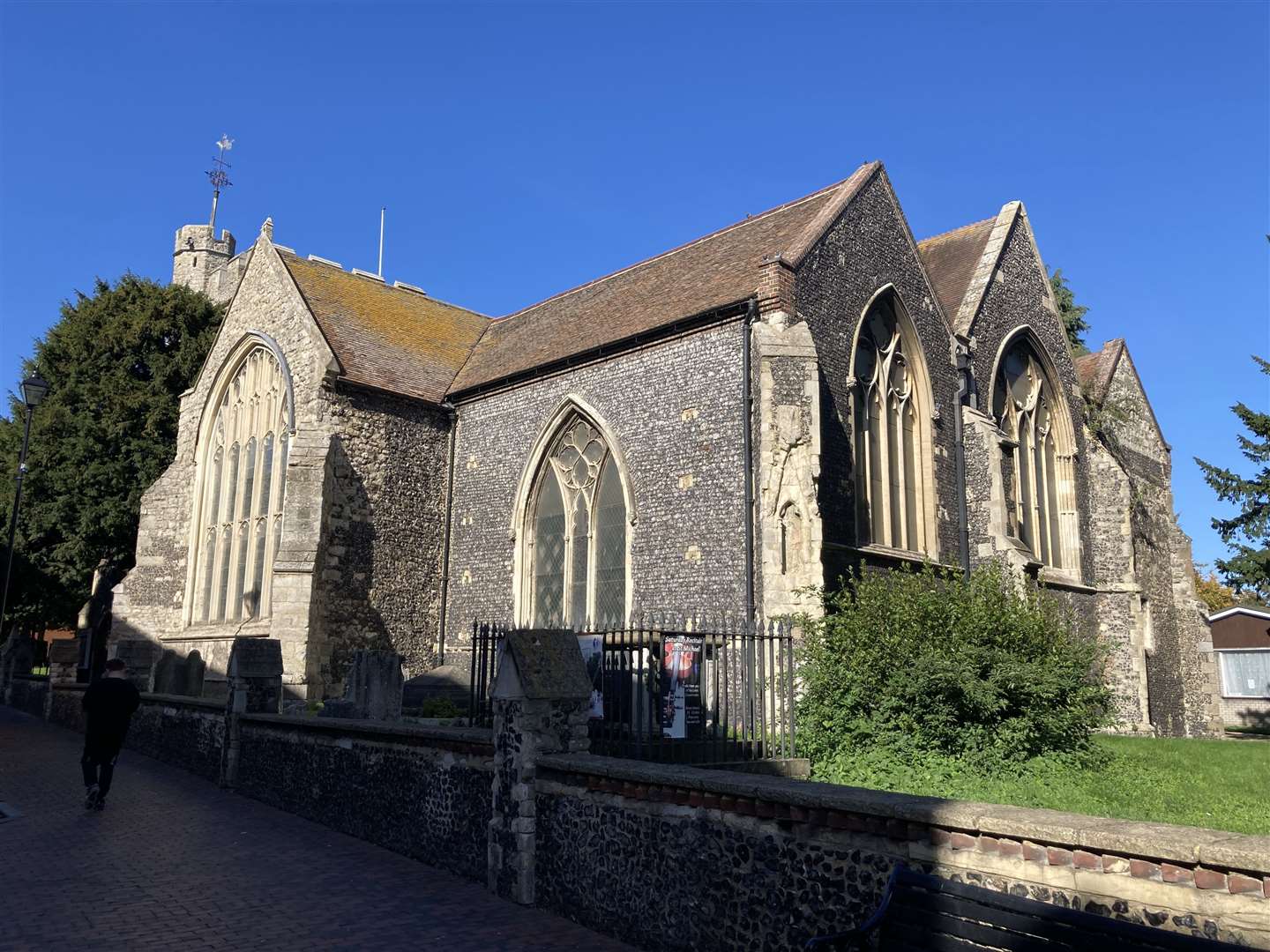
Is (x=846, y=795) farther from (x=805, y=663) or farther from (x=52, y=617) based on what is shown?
(x=52, y=617)

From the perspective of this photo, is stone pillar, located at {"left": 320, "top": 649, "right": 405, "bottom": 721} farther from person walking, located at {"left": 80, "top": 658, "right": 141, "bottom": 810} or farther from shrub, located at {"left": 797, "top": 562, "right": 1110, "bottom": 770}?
shrub, located at {"left": 797, "top": 562, "right": 1110, "bottom": 770}

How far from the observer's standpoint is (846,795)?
16.2 ft

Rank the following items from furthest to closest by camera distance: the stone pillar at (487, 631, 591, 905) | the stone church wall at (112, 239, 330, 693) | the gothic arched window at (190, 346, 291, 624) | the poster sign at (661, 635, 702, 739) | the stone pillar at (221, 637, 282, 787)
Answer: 1. the gothic arched window at (190, 346, 291, 624)
2. the stone church wall at (112, 239, 330, 693)
3. the stone pillar at (221, 637, 282, 787)
4. the poster sign at (661, 635, 702, 739)
5. the stone pillar at (487, 631, 591, 905)

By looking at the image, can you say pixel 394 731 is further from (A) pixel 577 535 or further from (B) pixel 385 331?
(B) pixel 385 331

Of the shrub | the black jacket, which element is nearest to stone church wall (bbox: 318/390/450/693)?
the black jacket

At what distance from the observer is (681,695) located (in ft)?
33.7

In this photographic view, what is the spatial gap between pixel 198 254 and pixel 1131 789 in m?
59.4

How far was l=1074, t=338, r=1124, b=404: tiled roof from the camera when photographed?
76.5 ft

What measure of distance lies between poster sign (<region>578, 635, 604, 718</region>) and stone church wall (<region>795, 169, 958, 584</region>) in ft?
16.2

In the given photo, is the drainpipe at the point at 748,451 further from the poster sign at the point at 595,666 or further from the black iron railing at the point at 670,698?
the poster sign at the point at 595,666

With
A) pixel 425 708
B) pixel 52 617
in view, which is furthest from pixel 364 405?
pixel 52 617

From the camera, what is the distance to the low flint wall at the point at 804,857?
3654mm

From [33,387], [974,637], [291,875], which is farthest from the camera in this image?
[33,387]

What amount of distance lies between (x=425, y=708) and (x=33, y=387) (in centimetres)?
1207
